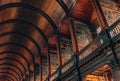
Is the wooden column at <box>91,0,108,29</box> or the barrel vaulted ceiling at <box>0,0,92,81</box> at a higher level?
the barrel vaulted ceiling at <box>0,0,92,81</box>

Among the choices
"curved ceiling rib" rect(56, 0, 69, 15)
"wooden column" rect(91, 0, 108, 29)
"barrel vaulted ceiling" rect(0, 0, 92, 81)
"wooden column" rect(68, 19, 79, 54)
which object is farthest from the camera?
"barrel vaulted ceiling" rect(0, 0, 92, 81)

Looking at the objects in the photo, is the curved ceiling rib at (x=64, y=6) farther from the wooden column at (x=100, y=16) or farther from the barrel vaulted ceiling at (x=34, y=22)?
the wooden column at (x=100, y=16)

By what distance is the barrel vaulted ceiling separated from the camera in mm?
12847

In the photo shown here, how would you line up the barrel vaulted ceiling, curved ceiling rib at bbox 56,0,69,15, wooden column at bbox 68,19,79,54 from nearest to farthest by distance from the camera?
wooden column at bbox 68,19,79,54 → curved ceiling rib at bbox 56,0,69,15 → the barrel vaulted ceiling

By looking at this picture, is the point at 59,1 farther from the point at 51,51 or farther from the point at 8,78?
the point at 8,78

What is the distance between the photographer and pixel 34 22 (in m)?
16.4

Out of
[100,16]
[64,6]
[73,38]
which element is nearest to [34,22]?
[64,6]

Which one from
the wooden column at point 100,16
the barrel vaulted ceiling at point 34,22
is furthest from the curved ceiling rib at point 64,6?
the wooden column at point 100,16

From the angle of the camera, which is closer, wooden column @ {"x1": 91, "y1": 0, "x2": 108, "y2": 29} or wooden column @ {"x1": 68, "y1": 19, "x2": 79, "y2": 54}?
wooden column @ {"x1": 91, "y1": 0, "x2": 108, "y2": 29}

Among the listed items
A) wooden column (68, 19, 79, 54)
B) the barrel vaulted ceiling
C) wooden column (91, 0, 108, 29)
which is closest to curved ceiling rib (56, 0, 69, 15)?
the barrel vaulted ceiling

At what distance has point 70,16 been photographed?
12242 mm

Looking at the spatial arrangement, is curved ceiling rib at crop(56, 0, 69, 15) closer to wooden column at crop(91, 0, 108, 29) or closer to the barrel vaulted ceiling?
the barrel vaulted ceiling

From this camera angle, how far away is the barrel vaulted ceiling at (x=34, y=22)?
42.1 feet

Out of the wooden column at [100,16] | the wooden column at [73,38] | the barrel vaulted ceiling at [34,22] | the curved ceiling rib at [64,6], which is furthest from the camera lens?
the barrel vaulted ceiling at [34,22]
